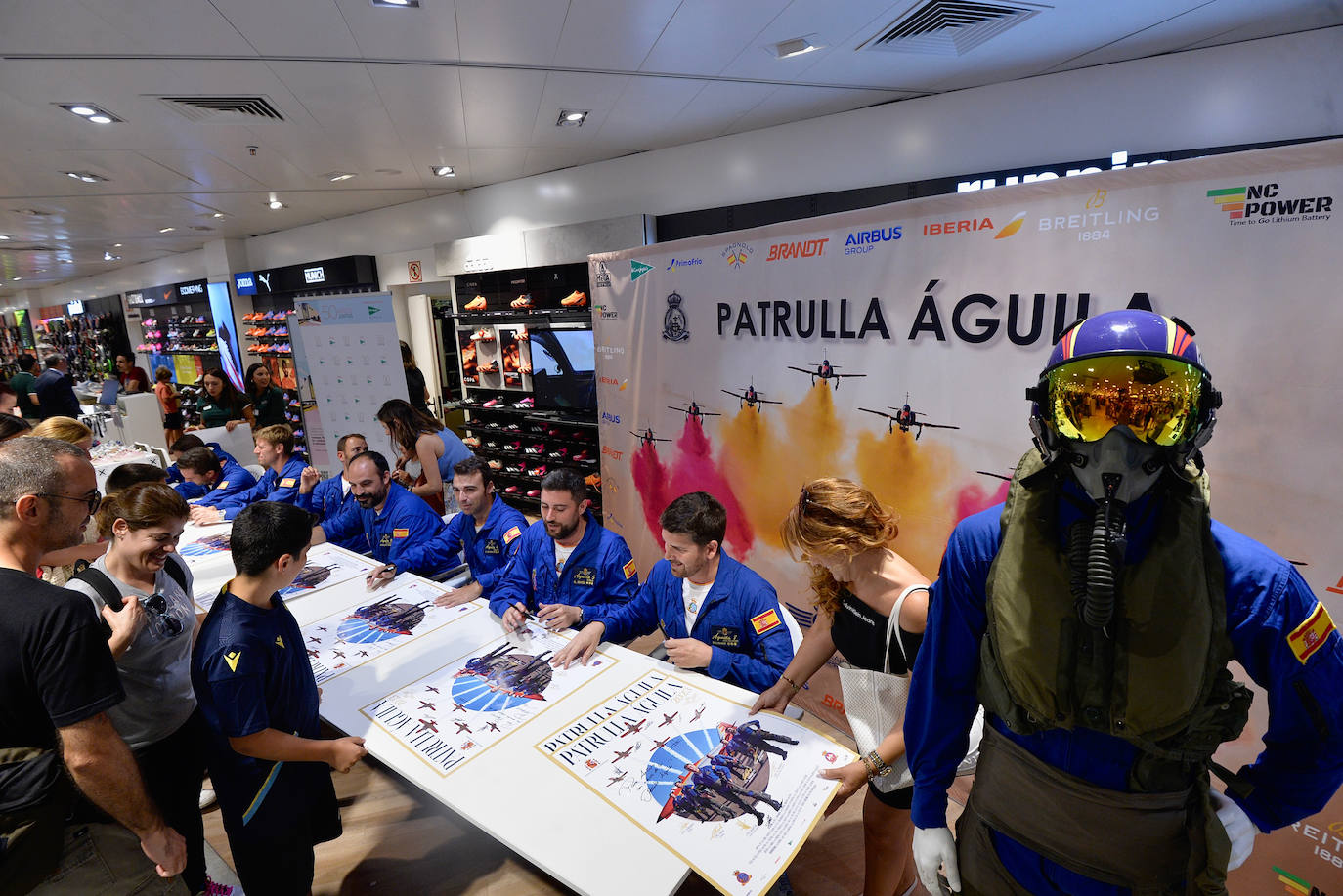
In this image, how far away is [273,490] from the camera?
390 cm

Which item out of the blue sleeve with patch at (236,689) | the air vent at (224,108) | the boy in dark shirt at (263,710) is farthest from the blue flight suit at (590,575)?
the air vent at (224,108)

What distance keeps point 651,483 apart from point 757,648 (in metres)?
1.73

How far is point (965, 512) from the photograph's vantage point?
2225mm

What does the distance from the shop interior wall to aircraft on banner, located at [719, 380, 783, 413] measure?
202cm

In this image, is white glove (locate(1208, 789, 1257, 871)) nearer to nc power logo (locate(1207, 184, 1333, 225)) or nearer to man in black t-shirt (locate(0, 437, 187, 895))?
nc power logo (locate(1207, 184, 1333, 225))

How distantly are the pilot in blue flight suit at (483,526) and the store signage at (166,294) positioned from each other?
34.7 ft

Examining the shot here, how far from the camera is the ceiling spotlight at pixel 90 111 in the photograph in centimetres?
340

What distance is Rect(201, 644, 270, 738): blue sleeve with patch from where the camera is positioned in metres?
1.47

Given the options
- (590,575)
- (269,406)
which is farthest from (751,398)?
(269,406)

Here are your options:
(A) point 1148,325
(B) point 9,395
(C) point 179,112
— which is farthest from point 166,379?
(A) point 1148,325

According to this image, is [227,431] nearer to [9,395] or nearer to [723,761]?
[9,395]

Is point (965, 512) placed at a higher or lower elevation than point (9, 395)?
lower

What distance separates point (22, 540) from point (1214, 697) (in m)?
2.49

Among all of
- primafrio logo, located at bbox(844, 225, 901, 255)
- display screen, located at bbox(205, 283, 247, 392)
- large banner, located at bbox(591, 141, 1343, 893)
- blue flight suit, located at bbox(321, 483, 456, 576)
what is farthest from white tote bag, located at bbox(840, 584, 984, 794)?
display screen, located at bbox(205, 283, 247, 392)
